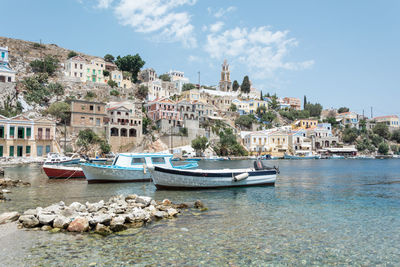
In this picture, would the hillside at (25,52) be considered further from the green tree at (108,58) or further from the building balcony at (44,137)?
the building balcony at (44,137)

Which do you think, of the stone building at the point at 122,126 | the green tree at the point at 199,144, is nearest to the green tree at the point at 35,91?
the stone building at the point at 122,126

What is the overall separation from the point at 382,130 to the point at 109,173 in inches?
4231

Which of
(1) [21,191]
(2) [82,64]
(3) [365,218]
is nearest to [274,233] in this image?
(3) [365,218]

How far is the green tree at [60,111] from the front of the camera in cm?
5816

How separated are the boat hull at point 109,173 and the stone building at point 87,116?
3765 cm

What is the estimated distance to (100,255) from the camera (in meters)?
8.34

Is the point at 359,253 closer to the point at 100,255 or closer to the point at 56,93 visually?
the point at 100,255

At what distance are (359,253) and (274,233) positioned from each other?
271cm

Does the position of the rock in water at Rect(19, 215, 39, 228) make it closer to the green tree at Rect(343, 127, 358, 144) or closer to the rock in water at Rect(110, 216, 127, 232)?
the rock in water at Rect(110, 216, 127, 232)

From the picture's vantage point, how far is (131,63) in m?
94.6

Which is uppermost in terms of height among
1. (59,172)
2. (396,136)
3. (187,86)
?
(187,86)

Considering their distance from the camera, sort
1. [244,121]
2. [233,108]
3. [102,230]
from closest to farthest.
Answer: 1. [102,230]
2. [244,121]
3. [233,108]

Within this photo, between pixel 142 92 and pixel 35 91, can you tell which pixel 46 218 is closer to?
pixel 35 91

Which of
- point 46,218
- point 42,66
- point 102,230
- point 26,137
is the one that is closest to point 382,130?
point 26,137
